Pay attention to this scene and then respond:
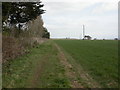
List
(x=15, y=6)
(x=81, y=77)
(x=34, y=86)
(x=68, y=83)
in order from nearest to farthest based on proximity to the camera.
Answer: (x=34, y=86), (x=68, y=83), (x=81, y=77), (x=15, y=6)

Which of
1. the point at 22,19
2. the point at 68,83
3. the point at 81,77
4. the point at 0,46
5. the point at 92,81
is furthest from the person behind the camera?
the point at 22,19

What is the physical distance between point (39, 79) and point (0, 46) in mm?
5706

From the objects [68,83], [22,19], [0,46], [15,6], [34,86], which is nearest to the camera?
[34,86]

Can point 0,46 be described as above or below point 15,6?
below

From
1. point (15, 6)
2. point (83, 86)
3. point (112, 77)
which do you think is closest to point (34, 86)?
point (83, 86)

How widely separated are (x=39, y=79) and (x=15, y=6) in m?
13.7

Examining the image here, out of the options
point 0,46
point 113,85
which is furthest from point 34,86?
point 0,46

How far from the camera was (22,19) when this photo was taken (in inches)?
1053

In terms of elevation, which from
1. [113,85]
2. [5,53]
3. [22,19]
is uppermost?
[22,19]

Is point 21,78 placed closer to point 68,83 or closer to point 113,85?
point 68,83

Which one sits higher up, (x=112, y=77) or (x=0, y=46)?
(x=0, y=46)

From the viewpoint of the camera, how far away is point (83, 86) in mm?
8773

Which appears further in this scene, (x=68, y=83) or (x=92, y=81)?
(x=92, y=81)

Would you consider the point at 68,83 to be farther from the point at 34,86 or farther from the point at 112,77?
the point at 112,77
